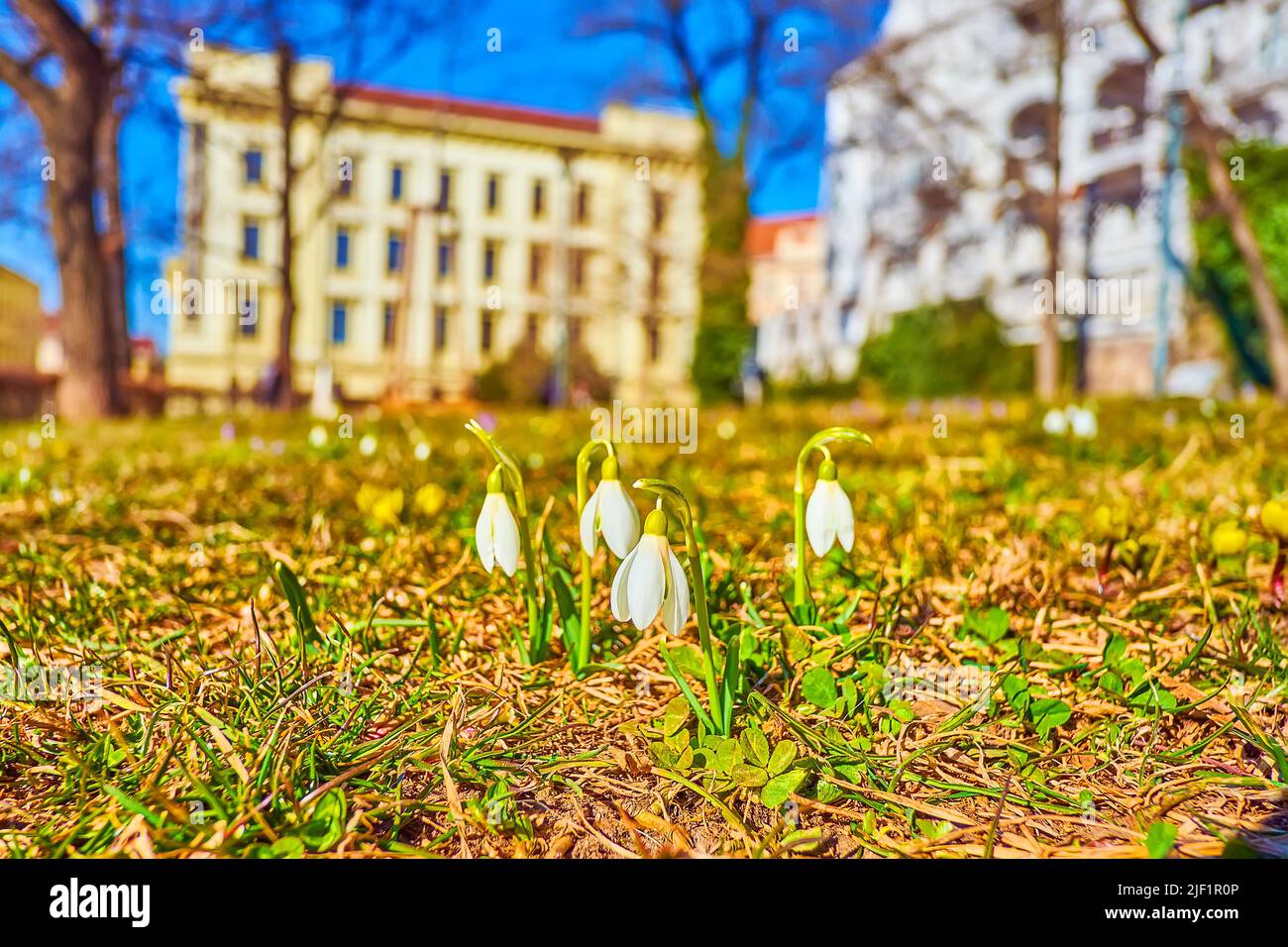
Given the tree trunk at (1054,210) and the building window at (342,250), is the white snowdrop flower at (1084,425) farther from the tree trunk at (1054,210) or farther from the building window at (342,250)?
the building window at (342,250)

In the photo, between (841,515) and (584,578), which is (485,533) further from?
(841,515)

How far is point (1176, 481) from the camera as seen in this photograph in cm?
298

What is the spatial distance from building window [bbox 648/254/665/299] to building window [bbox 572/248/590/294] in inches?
223

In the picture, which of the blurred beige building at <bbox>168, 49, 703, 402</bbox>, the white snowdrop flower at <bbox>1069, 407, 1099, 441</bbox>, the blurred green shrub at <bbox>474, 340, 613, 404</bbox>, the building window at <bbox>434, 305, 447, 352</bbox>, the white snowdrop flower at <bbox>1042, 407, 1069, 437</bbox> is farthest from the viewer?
the building window at <bbox>434, 305, 447, 352</bbox>

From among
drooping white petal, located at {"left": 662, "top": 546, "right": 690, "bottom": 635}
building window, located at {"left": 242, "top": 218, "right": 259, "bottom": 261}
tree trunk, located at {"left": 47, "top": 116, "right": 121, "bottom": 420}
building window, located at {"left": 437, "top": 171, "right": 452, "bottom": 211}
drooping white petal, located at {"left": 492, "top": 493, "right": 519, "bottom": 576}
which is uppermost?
building window, located at {"left": 437, "top": 171, "right": 452, "bottom": 211}

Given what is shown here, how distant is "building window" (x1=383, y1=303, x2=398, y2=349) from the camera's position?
4025 centimetres

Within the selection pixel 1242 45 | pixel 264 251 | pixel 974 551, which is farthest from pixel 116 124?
pixel 264 251

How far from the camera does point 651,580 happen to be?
1.03 m

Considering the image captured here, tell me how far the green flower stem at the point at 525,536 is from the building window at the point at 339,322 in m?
41.0

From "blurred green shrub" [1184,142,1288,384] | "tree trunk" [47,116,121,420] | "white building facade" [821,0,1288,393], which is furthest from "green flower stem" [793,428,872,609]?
"blurred green shrub" [1184,142,1288,384]

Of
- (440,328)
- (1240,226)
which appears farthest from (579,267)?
(1240,226)

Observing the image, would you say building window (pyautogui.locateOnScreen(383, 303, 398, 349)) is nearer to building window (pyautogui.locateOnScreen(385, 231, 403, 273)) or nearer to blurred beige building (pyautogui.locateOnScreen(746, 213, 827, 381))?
building window (pyautogui.locateOnScreen(385, 231, 403, 273))

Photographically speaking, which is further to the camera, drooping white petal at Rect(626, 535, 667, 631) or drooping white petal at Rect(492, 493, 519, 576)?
drooping white petal at Rect(492, 493, 519, 576)
